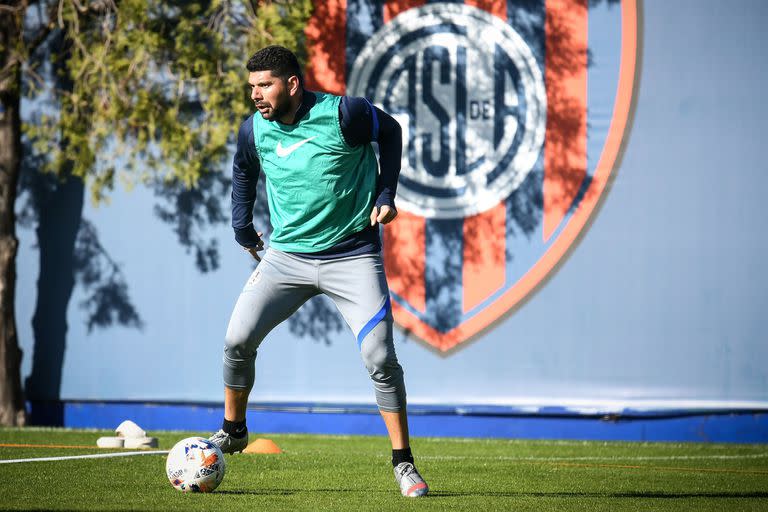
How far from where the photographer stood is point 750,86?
33.7 ft

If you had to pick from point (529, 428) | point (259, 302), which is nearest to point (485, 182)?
point (529, 428)

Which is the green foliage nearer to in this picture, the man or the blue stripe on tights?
the man

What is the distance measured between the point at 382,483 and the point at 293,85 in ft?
6.47

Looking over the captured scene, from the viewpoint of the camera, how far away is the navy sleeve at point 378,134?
499cm

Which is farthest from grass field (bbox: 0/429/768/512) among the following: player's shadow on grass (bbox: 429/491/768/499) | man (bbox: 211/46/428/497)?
man (bbox: 211/46/428/497)

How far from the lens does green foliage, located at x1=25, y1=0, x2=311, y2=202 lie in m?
9.91

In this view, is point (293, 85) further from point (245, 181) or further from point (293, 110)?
point (245, 181)

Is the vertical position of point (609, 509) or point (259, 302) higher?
point (259, 302)

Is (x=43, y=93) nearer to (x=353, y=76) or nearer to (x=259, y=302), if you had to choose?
(x=353, y=76)

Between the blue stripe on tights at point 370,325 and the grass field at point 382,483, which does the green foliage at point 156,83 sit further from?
the blue stripe on tights at point 370,325

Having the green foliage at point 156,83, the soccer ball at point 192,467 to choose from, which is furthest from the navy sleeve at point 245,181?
the green foliage at point 156,83

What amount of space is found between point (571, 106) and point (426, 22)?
5.12 feet

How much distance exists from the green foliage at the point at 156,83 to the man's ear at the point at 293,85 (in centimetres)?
486

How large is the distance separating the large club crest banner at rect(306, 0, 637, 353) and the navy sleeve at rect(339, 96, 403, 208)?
527cm
